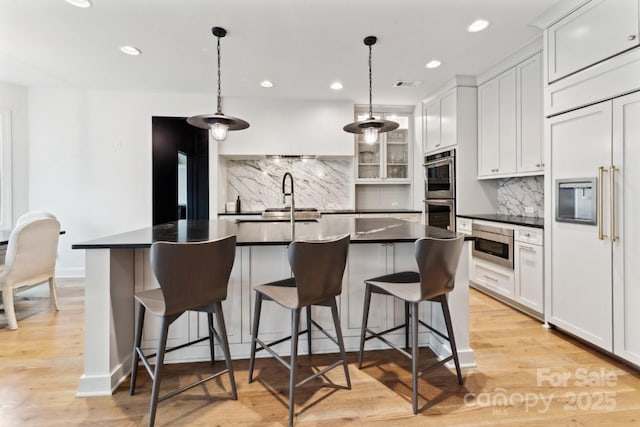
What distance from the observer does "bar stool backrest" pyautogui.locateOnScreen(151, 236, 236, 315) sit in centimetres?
141

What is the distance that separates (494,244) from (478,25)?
2101 millimetres

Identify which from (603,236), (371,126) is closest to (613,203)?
(603,236)

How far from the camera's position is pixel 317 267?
5.10 ft

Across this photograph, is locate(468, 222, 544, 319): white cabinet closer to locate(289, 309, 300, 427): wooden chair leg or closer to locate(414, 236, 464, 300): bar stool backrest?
locate(414, 236, 464, 300): bar stool backrest

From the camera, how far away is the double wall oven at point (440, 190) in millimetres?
4012

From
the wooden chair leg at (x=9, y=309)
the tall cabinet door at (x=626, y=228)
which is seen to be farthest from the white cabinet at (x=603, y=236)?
the wooden chair leg at (x=9, y=309)

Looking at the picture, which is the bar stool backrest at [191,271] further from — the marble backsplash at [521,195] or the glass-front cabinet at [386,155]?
the glass-front cabinet at [386,155]

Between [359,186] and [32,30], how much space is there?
4.20 metres

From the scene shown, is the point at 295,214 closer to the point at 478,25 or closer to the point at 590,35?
the point at 478,25

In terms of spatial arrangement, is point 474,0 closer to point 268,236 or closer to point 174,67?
point 268,236

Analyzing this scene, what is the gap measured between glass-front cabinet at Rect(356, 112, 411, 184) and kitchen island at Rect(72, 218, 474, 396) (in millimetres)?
2818

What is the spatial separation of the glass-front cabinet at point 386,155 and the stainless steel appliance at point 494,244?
5.68 ft

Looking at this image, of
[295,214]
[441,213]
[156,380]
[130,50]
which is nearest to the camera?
[156,380]

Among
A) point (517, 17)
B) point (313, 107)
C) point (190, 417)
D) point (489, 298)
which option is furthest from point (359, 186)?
point (190, 417)
